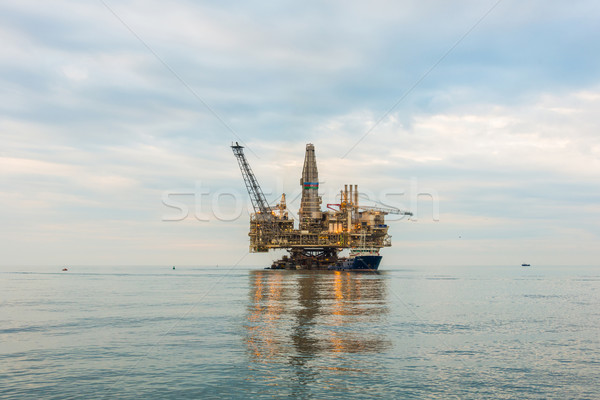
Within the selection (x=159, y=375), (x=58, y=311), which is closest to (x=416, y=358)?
(x=159, y=375)

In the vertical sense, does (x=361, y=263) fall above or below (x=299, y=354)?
above

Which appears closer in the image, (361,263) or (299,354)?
(299,354)

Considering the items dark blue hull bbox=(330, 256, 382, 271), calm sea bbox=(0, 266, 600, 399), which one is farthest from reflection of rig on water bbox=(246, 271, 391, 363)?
dark blue hull bbox=(330, 256, 382, 271)

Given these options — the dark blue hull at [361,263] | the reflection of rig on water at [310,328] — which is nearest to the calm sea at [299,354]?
the reflection of rig on water at [310,328]

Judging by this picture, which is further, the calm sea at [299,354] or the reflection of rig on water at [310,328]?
the reflection of rig on water at [310,328]

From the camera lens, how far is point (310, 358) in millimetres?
30672

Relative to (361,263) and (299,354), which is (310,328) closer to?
(299,354)

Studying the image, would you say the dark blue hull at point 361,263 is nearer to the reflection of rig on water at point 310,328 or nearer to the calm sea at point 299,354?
the reflection of rig on water at point 310,328

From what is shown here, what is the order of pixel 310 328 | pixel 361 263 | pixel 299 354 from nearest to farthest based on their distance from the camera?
1. pixel 299 354
2. pixel 310 328
3. pixel 361 263

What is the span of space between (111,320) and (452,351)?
3391 cm

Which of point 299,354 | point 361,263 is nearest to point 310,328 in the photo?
point 299,354

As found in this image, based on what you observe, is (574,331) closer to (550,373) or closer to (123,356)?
(550,373)

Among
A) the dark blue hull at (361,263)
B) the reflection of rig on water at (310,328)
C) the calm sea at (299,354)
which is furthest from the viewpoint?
the dark blue hull at (361,263)

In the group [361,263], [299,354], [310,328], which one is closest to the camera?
[299,354]
